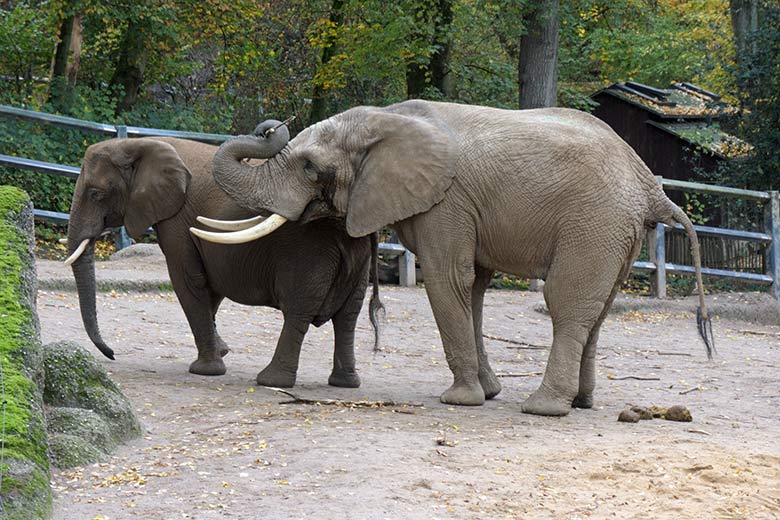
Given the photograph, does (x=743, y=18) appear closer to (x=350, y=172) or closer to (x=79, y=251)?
(x=350, y=172)

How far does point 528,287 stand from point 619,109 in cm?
1094

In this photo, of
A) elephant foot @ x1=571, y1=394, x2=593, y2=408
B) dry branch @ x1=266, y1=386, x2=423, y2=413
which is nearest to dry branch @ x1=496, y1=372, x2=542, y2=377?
elephant foot @ x1=571, y1=394, x2=593, y2=408

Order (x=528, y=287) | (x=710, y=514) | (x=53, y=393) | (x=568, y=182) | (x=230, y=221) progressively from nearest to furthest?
(x=710, y=514) → (x=53, y=393) → (x=568, y=182) → (x=230, y=221) → (x=528, y=287)

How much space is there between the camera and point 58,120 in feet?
56.5

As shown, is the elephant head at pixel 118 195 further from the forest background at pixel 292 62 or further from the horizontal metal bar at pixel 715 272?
the horizontal metal bar at pixel 715 272

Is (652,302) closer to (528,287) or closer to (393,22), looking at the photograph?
(528,287)

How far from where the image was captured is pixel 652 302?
17688 mm

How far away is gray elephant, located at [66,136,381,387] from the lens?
32.6ft

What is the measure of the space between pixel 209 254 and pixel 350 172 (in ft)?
4.90

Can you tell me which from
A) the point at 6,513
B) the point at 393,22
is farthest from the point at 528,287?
the point at 6,513

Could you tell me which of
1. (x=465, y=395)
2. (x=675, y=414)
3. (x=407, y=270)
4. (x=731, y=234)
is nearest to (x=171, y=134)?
(x=407, y=270)

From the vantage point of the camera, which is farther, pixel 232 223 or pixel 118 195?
pixel 118 195

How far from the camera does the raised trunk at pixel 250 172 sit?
9.65 meters

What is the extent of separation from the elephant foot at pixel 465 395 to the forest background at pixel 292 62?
10554 millimetres
